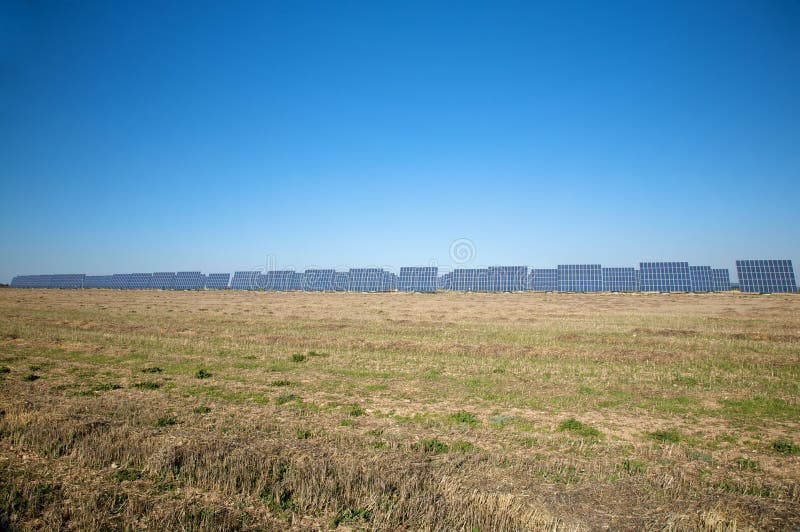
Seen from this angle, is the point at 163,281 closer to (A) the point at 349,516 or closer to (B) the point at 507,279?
(B) the point at 507,279

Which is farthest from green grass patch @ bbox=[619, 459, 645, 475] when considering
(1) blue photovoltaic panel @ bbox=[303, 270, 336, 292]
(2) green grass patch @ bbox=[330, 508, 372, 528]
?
(1) blue photovoltaic panel @ bbox=[303, 270, 336, 292]

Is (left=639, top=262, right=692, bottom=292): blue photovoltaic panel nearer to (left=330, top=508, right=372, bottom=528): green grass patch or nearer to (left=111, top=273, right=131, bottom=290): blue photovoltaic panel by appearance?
(left=330, top=508, right=372, bottom=528): green grass patch

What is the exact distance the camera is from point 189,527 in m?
6.93

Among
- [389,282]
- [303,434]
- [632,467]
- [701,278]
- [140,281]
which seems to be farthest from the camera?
[140,281]

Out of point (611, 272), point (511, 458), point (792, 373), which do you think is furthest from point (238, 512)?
point (611, 272)

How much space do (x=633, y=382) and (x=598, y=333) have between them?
524 inches

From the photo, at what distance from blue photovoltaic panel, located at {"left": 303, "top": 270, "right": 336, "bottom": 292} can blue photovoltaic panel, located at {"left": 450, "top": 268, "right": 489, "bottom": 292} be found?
34.8 meters

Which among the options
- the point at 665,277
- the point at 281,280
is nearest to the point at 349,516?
the point at 665,277

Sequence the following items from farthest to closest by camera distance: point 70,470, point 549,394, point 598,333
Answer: point 598,333 → point 549,394 → point 70,470

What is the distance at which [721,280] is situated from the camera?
8862cm

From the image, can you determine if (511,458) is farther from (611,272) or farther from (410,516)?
(611,272)

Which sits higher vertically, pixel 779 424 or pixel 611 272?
pixel 611 272

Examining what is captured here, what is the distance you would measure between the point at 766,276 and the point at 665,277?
1581cm

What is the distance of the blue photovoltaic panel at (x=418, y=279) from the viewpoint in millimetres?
110375
